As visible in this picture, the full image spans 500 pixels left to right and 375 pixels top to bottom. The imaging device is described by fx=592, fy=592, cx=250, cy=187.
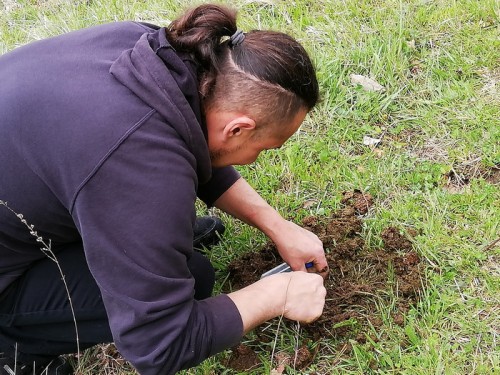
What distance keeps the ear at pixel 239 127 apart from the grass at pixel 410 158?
0.90 metres

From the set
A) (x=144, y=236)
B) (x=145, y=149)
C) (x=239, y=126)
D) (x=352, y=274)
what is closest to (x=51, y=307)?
(x=144, y=236)

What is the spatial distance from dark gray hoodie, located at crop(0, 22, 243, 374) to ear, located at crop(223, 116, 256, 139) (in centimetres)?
9

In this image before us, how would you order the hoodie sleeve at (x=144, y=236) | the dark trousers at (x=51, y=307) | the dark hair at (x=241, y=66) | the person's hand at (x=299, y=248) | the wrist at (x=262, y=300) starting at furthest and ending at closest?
the person's hand at (x=299, y=248), the dark trousers at (x=51, y=307), the wrist at (x=262, y=300), the dark hair at (x=241, y=66), the hoodie sleeve at (x=144, y=236)

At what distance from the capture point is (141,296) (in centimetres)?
A: 164

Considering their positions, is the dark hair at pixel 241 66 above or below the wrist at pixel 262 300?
above

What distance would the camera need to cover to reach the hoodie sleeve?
5.17ft

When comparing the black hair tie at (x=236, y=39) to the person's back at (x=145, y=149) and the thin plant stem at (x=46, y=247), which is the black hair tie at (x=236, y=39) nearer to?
the person's back at (x=145, y=149)

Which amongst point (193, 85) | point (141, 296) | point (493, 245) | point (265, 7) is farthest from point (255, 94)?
point (265, 7)

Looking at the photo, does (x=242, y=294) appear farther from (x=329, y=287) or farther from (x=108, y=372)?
(x=108, y=372)

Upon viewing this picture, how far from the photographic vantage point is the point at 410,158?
301 centimetres

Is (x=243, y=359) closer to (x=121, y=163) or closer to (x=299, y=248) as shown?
(x=299, y=248)

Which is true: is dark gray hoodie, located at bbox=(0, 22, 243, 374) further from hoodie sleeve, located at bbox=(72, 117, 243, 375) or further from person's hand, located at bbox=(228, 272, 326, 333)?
person's hand, located at bbox=(228, 272, 326, 333)

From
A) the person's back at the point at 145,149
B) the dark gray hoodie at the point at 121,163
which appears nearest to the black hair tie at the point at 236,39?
the person's back at the point at 145,149

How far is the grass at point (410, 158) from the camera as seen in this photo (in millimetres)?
2236
